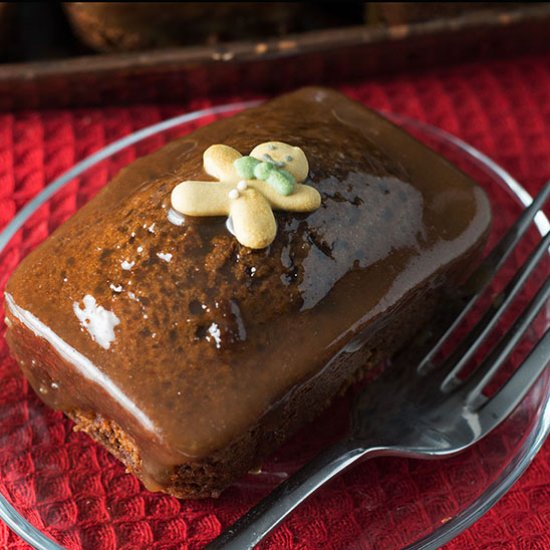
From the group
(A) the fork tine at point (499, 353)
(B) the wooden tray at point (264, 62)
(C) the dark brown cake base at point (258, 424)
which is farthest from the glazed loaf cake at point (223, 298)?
(B) the wooden tray at point (264, 62)

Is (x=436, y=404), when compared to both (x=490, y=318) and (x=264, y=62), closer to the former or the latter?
(x=490, y=318)

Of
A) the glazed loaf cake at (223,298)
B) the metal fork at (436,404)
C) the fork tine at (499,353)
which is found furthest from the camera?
the fork tine at (499,353)

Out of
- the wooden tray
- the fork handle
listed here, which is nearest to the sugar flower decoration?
the fork handle

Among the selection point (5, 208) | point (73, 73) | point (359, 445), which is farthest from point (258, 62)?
point (359, 445)

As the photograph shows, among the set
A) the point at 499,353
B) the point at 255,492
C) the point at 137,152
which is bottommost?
the point at 255,492

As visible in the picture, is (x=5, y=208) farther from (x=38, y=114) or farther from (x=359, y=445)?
(x=359, y=445)

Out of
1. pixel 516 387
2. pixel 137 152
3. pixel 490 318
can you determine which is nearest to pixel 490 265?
pixel 490 318

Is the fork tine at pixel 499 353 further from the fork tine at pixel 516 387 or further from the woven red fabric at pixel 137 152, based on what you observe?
the woven red fabric at pixel 137 152

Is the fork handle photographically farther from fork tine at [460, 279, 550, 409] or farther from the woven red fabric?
fork tine at [460, 279, 550, 409]
